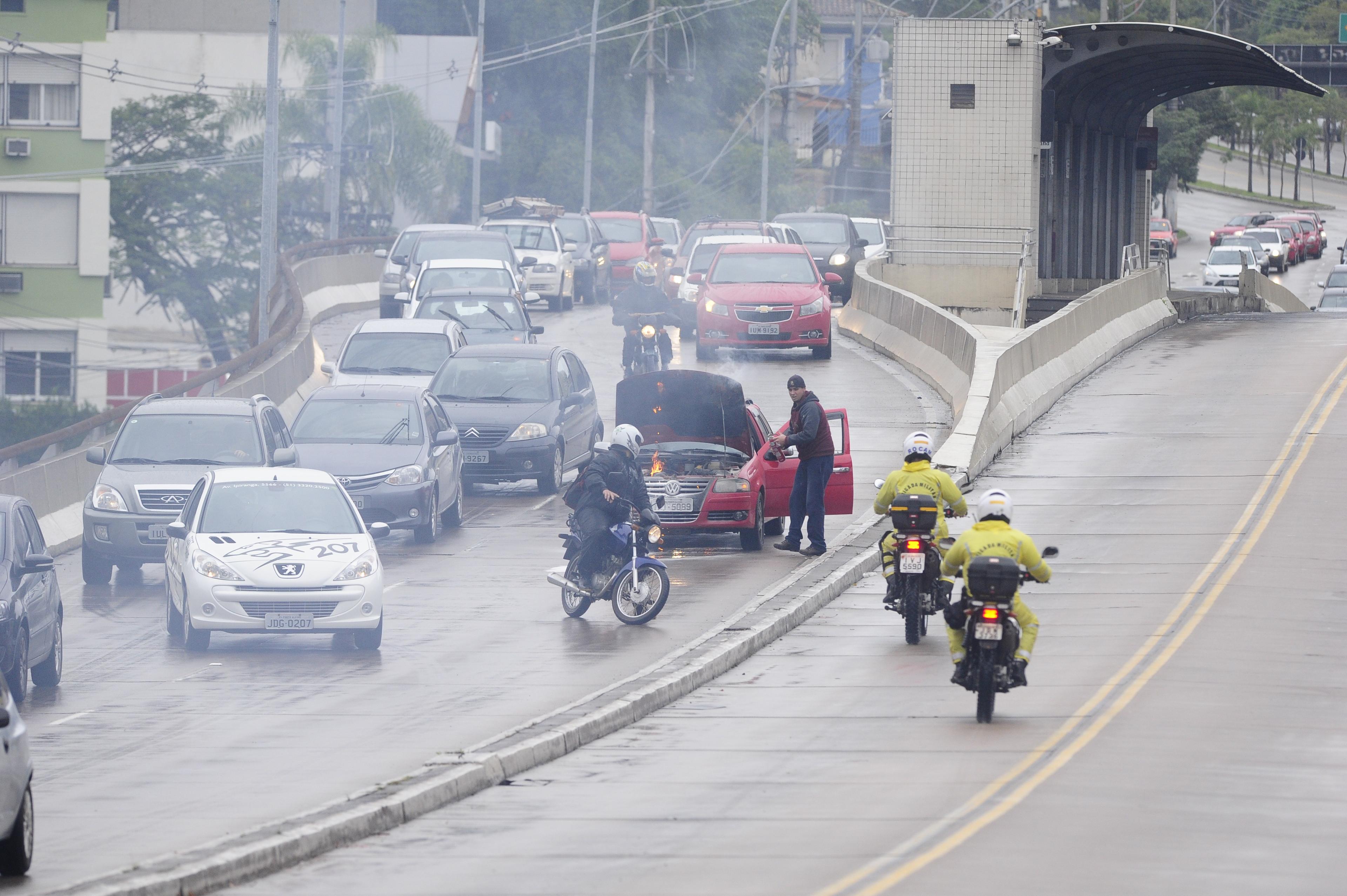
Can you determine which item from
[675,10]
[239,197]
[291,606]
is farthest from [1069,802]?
[675,10]

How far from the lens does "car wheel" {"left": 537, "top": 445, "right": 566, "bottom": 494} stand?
26.3m

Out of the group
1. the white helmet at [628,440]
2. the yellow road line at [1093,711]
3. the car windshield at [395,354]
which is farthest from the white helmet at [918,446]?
the car windshield at [395,354]

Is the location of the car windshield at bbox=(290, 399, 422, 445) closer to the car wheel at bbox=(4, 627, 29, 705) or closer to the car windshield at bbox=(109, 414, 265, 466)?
the car windshield at bbox=(109, 414, 265, 466)

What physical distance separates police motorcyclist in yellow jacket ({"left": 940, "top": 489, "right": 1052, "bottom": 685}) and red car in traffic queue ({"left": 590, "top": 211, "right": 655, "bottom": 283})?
3638 centimetres

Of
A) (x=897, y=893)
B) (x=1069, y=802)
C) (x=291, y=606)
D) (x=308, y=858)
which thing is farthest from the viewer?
(x=291, y=606)

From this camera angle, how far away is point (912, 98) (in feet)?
141

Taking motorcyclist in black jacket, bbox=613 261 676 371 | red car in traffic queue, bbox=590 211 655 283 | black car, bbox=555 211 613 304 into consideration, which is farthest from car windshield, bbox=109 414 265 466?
red car in traffic queue, bbox=590 211 655 283

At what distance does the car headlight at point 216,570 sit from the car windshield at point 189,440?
16.1 ft

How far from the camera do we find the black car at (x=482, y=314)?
33.4 m

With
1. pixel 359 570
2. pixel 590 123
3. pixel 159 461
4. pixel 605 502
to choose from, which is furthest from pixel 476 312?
pixel 590 123

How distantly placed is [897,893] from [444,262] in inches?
Answer: 1088

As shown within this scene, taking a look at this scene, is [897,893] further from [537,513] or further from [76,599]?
[537,513]

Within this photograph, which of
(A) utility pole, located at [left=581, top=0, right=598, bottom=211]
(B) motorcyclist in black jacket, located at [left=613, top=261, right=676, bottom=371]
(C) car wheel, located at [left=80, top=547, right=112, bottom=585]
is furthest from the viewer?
(A) utility pole, located at [left=581, top=0, right=598, bottom=211]

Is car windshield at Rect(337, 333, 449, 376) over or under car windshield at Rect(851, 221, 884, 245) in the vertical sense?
under
